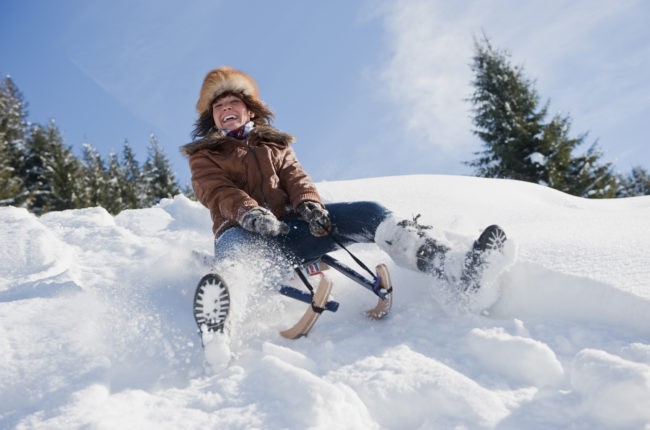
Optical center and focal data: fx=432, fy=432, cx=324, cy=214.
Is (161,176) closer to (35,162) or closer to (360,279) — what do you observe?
(35,162)

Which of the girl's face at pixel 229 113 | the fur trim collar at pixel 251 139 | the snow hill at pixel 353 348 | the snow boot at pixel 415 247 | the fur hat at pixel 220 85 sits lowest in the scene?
the snow hill at pixel 353 348

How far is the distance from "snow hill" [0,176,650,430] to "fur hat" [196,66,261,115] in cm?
113

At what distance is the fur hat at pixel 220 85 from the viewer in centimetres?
320

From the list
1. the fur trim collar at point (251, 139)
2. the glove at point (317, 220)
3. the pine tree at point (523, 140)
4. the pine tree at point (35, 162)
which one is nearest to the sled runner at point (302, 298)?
the glove at point (317, 220)

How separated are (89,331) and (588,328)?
2281 mm

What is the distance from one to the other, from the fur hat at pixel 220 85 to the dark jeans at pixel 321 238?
117 cm

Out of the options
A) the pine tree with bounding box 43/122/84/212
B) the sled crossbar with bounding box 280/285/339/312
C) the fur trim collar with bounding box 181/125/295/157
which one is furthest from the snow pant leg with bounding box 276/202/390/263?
the pine tree with bounding box 43/122/84/212

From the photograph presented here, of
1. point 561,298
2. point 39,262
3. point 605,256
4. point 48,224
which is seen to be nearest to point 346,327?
point 561,298

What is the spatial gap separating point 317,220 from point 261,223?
34 cm

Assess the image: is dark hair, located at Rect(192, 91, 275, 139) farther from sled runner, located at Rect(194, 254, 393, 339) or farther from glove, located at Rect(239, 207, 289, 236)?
sled runner, located at Rect(194, 254, 393, 339)

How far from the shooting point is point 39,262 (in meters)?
3.07

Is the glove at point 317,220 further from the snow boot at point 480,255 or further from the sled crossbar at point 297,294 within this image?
the snow boot at point 480,255

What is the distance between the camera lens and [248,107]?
3318 mm

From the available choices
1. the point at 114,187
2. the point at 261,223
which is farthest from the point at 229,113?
the point at 114,187
